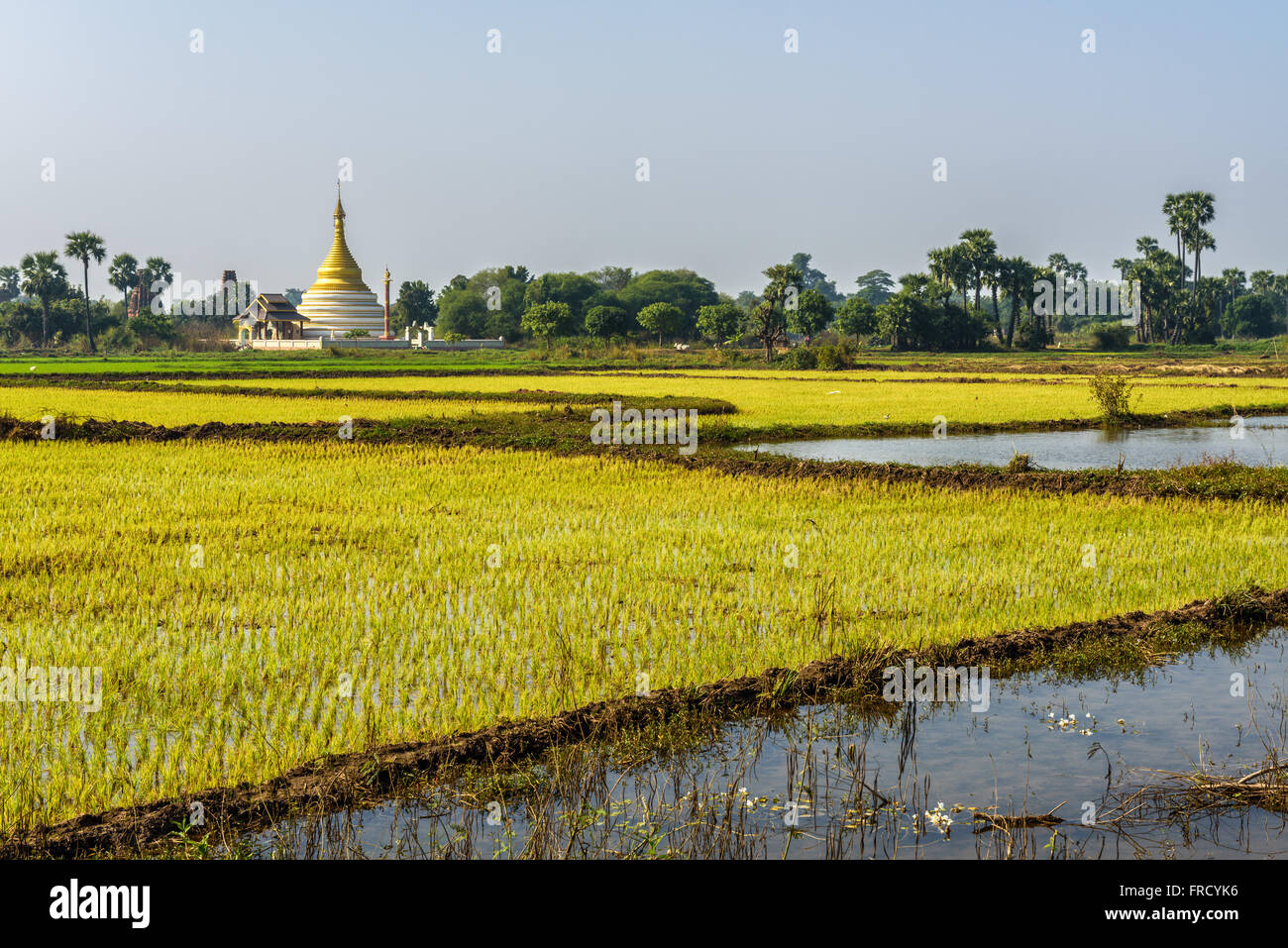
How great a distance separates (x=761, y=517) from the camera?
11852mm

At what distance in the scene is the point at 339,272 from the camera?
241ft

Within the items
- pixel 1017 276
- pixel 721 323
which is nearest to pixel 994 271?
pixel 1017 276

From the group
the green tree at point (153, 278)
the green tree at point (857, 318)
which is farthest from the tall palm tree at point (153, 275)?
the green tree at point (857, 318)

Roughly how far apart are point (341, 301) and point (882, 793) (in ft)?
231

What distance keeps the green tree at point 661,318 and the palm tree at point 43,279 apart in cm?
3792

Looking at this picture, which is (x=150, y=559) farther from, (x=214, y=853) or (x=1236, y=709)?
(x=1236, y=709)

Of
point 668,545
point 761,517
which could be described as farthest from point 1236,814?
point 761,517

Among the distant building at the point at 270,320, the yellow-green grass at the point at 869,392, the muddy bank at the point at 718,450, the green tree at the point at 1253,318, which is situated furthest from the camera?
the green tree at the point at 1253,318

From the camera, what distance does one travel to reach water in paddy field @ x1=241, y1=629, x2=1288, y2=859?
4.27m

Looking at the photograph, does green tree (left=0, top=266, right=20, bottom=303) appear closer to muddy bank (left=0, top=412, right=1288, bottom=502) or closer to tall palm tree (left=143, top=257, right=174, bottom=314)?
tall palm tree (left=143, top=257, right=174, bottom=314)

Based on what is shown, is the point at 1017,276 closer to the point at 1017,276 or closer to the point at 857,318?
the point at 1017,276

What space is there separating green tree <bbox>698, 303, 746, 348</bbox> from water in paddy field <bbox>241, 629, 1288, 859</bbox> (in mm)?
68199

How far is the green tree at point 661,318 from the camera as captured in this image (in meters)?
77.9

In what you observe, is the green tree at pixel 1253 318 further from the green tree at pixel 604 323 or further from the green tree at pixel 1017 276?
the green tree at pixel 604 323
